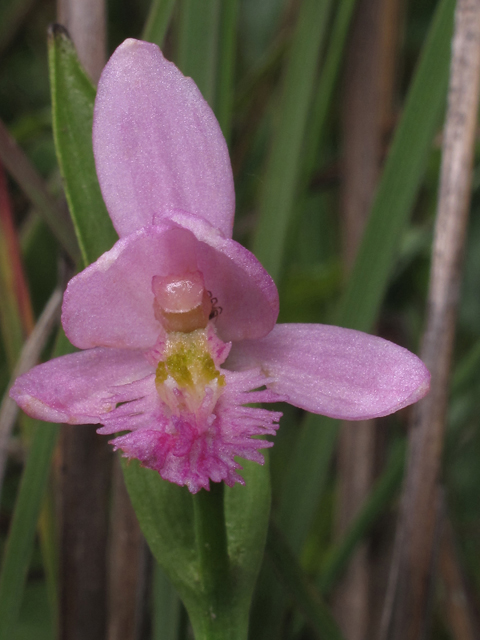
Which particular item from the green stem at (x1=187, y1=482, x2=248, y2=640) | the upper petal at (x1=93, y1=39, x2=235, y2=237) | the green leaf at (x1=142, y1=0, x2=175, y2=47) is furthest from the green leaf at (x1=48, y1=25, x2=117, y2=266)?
the green stem at (x1=187, y1=482, x2=248, y2=640)

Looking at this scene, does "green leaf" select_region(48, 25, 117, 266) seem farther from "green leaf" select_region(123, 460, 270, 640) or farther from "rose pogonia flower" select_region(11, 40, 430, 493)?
"green leaf" select_region(123, 460, 270, 640)

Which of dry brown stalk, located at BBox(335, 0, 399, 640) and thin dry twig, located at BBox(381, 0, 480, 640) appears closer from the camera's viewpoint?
thin dry twig, located at BBox(381, 0, 480, 640)

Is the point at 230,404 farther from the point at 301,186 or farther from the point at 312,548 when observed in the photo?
the point at 312,548

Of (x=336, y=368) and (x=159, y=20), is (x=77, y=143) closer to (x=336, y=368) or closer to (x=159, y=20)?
(x=159, y=20)

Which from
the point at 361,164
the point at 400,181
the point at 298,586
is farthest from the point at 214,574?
the point at 361,164

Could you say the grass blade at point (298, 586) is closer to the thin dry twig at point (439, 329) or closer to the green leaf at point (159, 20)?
the thin dry twig at point (439, 329)

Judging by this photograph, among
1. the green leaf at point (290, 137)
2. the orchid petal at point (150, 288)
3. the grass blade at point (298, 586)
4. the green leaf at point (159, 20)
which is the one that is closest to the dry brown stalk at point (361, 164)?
the green leaf at point (290, 137)

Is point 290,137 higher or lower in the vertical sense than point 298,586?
higher

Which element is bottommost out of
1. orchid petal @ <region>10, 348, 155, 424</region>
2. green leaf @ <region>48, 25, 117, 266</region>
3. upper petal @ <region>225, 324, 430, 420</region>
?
orchid petal @ <region>10, 348, 155, 424</region>
